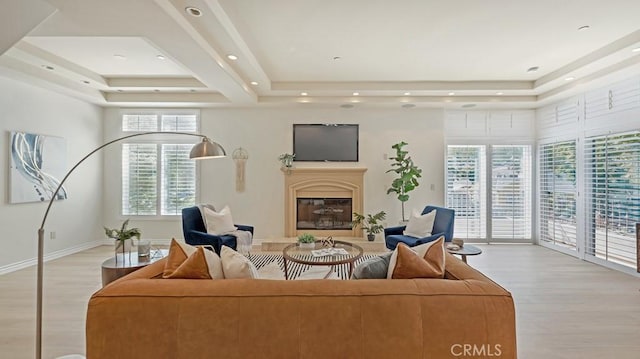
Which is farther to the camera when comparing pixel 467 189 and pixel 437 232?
pixel 467 189

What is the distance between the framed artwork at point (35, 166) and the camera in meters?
4.52

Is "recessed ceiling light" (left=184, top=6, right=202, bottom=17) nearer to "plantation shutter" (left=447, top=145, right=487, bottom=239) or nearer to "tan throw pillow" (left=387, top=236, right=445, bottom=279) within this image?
"tan throw pillow" (left=387, top=236, right=445, bottom=279)

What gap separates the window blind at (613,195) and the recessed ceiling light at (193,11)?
5803mm

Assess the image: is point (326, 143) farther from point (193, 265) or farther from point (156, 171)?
point (193, 265)

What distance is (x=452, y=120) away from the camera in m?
6.36

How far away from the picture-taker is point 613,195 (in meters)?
4.62

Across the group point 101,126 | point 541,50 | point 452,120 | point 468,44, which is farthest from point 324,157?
point 101,126

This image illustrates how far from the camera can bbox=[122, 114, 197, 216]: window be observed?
20.4 ft

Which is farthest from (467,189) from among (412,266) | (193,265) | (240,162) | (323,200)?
(193,265)

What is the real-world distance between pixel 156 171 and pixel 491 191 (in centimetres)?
684

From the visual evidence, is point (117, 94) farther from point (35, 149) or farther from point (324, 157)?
point (324, 157)

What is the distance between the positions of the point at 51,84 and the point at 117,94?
110 centimetres

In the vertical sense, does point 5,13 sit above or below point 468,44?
below

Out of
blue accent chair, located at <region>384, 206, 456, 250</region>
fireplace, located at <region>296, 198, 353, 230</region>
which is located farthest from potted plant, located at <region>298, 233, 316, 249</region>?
fireplace, located at <region>296, 198, 353, 230</region>
